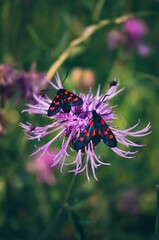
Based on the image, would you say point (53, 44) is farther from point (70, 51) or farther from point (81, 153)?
point (81, 153)

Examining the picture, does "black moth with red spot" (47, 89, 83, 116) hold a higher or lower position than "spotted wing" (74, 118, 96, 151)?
higher

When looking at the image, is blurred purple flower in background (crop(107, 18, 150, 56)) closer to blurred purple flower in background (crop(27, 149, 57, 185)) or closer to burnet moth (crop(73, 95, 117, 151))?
blurred purple flower in background (crop(27, 149, 57, 185))

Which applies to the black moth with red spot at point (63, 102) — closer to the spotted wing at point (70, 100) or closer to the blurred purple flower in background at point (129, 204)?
the spotted wing at point (70, 100)

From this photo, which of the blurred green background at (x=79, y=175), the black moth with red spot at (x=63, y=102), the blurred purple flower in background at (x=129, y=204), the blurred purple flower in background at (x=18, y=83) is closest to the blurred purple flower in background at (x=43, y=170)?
the blurred green background at (x=79, y=175)

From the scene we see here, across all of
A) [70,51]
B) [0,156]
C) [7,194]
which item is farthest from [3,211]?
[70,51]

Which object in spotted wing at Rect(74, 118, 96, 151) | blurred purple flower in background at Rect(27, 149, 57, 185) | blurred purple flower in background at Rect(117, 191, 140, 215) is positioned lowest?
blurred purple flower in background at Rect(117, 191, 140, 215)

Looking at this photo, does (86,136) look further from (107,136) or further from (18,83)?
(18,83)

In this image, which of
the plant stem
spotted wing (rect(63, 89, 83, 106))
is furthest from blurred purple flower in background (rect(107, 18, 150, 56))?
spotted wing (rect(63, 89, 83, 106))

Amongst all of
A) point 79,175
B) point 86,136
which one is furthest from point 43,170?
point 86,136
